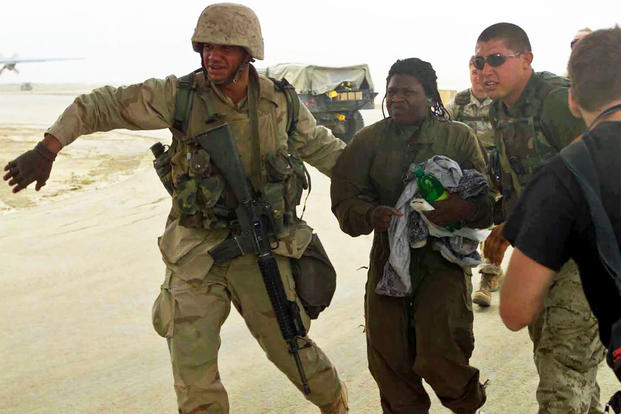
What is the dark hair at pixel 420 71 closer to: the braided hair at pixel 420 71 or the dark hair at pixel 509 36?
the braided hair at pixel 420 71

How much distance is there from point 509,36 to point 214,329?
198cm

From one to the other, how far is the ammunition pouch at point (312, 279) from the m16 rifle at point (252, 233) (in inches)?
5.3

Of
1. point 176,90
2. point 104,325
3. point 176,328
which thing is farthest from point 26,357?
point 176,90

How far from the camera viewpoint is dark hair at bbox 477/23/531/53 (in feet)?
12.5

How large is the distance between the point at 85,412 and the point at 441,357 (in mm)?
2100

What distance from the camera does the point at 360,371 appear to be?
489cm

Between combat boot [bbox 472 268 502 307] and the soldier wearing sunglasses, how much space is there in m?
2.10

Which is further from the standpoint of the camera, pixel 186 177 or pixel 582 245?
pixel 186 177

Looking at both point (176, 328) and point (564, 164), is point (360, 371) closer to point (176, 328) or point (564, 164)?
point (176, 328)

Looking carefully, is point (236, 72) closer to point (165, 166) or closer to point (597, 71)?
point (165, 166)

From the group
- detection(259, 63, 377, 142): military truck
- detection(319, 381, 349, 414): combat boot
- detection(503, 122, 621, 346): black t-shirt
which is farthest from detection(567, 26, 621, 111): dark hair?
detection(259, 63, 377, 142): military truck

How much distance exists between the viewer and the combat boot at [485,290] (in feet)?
19.6

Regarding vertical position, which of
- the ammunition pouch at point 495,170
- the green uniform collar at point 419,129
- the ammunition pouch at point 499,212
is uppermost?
the green uniform collar at point 419,129

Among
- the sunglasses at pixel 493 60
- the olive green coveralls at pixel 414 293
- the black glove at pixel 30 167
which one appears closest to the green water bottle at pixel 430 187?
the olive green coveralls at pixel 414 293
